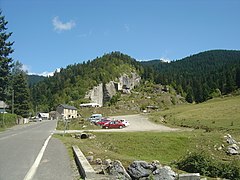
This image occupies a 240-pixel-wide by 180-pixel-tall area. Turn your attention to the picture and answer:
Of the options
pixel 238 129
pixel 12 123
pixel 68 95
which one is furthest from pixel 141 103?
pixel 238 129

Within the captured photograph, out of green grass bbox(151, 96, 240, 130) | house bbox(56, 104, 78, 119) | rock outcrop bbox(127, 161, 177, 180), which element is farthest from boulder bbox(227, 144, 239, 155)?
house bbox(56, 104, 78, 119)

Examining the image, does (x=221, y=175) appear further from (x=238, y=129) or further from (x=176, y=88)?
(x=176, y=88)

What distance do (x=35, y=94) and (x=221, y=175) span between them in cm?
16737

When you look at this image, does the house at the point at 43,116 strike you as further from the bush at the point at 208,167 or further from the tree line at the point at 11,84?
the bush at the point at 208,167

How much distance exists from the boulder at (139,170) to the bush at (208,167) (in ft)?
13.5

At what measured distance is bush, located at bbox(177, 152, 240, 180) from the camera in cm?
1378

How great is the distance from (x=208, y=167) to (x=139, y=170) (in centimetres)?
532

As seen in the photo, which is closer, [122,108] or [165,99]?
[122,108]

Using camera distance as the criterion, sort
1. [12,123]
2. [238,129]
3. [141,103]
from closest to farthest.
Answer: [238,129]
[12,123]
[141,103]

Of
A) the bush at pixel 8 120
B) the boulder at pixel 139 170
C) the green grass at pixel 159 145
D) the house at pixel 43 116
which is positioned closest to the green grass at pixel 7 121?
the bush at pixel 8 120

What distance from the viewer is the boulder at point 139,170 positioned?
10.3 metres

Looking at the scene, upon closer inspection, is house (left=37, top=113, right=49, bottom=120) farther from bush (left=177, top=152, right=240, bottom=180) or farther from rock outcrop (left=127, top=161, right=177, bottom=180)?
rock outcrop (left=127, top=161, right=177, bottom=180)

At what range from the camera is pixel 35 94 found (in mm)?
172375

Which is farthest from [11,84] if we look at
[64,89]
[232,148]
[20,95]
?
[64,89]
